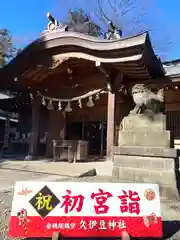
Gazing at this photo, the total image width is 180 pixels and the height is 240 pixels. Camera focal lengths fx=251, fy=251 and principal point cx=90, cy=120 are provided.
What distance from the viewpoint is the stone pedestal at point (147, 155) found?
5.18 meters

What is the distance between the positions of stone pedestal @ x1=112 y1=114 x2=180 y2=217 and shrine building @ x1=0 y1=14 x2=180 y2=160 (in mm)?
2278

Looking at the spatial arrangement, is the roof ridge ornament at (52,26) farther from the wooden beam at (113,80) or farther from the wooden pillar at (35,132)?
the wooden pillar at (35,132)

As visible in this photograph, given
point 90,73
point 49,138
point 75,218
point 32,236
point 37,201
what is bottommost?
point 32,236

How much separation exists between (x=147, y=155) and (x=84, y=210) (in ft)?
9.39

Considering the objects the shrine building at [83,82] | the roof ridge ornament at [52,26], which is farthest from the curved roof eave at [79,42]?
the roof ridge ornament at [52,26]

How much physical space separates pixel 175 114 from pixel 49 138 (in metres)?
6.52

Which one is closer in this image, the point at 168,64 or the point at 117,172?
the point at 117,172

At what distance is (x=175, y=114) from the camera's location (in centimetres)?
1055

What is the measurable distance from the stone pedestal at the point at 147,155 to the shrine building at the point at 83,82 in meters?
2.28

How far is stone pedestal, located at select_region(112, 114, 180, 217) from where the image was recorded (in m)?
5.18

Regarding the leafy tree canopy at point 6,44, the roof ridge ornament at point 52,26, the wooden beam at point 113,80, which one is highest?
the leafy tree canopy at point 6,44

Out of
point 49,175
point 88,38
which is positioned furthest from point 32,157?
point 88,38

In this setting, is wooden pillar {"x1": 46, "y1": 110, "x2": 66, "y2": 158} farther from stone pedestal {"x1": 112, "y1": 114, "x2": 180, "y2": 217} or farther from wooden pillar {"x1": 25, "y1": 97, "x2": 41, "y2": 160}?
stone pedestal {"x1": 112, "y1": 114, "x2": 180, "y2": 217}

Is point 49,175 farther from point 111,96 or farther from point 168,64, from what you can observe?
point 168,64
